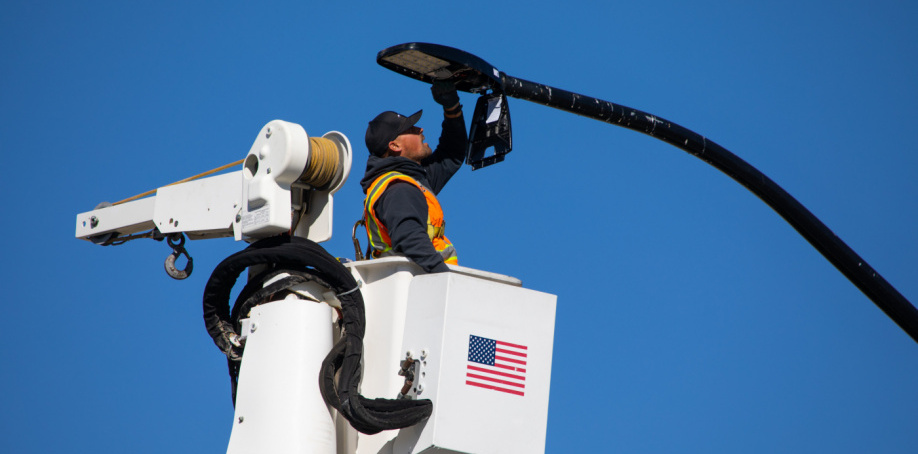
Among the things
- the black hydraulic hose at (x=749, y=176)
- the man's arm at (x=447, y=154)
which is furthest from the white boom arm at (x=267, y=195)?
the man's arm at (x=447, y=154)

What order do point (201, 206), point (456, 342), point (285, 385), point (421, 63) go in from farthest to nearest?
1. point (201, 206)
2. point (421, 63)
3. point (285, 385)
4. point (456, 342)

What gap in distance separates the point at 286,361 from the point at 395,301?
→ 2.38ft

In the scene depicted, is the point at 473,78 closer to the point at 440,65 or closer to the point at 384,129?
the point at 440,65

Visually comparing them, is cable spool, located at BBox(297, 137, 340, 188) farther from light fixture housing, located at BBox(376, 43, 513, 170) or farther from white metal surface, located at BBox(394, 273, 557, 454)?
white metal surface, located at BBox(394, 273, 557, 454)

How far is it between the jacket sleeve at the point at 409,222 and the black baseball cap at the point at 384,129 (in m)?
0.87

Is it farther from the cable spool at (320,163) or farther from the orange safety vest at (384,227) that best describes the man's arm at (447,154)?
the cable spool at (320,163)

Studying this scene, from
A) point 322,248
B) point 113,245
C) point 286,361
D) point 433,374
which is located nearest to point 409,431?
point 433,374

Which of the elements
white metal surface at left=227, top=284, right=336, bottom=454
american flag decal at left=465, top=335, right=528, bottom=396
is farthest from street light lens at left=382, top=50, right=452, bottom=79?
american flag decal at left=465, top=335, right=528, bottom=396

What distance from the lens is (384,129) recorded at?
9.22 metres

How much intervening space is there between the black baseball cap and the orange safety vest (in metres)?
0.65

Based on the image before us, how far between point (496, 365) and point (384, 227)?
4.78ft

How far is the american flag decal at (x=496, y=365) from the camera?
7.30 m

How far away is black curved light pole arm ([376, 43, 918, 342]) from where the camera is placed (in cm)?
799

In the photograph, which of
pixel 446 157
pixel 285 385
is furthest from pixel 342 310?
pixel 446 157
